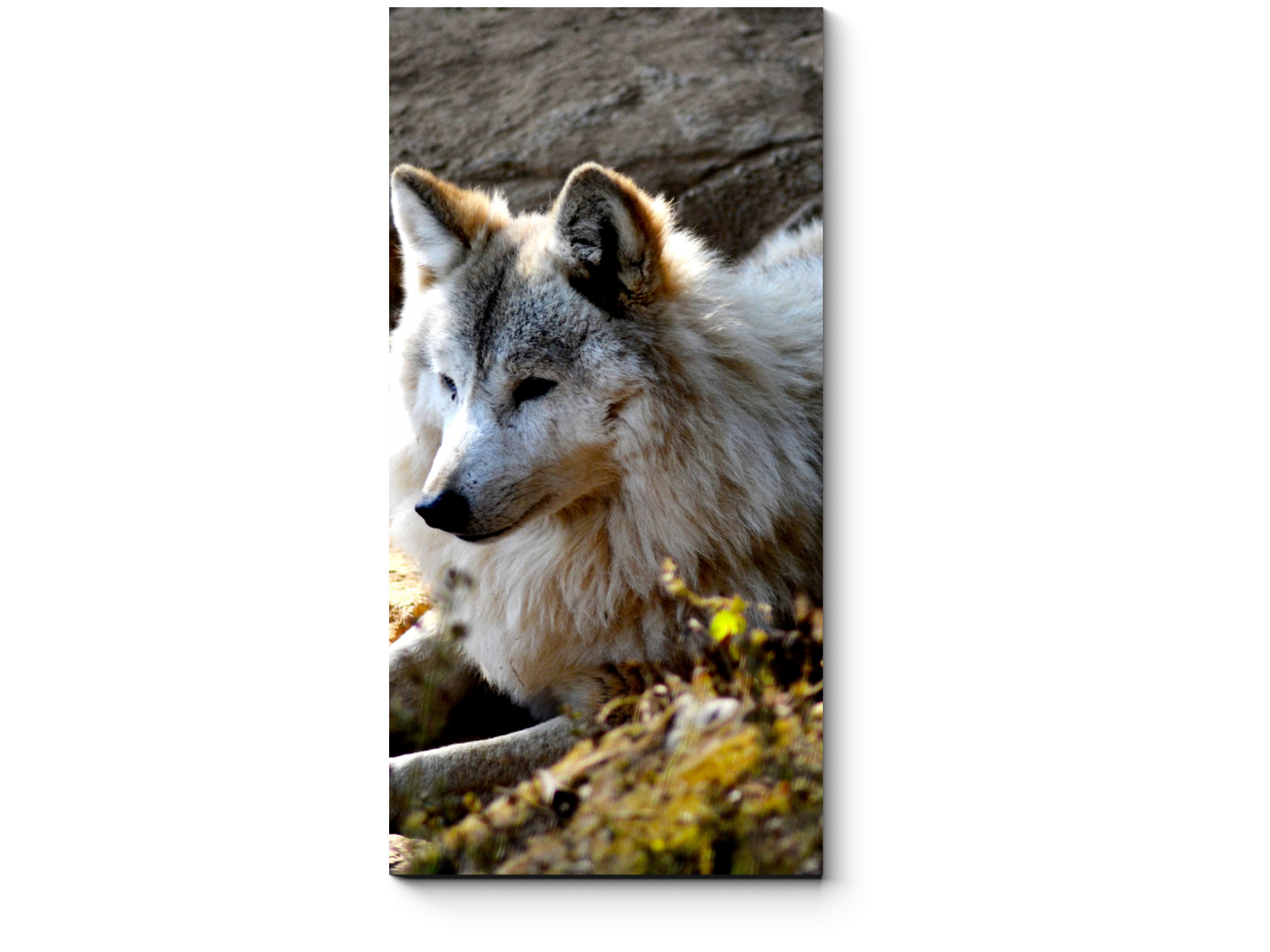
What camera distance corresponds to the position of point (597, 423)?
10.4ft

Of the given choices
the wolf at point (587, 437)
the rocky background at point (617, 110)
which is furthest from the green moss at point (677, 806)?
the rocky background at point (617, 110)

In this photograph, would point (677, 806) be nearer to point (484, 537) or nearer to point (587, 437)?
point (484, 537)

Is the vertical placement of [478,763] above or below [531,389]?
below

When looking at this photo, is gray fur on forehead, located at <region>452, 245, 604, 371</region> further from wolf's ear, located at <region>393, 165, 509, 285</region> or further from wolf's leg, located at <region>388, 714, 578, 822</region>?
wolf's leg, located at <region>388, 714, 578, 822</region>

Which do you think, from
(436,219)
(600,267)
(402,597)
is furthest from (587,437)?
(402,597)

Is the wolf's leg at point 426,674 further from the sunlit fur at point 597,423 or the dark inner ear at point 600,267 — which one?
the dark inner ear at point 600,267

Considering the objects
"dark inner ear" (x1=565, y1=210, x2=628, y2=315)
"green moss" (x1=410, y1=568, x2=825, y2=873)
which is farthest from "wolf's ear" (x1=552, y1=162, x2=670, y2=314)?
"green moss" (x1=410, y1=568, x2=825, y2=873)

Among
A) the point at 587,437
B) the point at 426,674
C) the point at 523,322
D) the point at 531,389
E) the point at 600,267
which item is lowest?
the point at 426,674

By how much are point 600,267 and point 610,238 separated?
0.33 ft

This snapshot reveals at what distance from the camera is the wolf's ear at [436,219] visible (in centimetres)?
340
